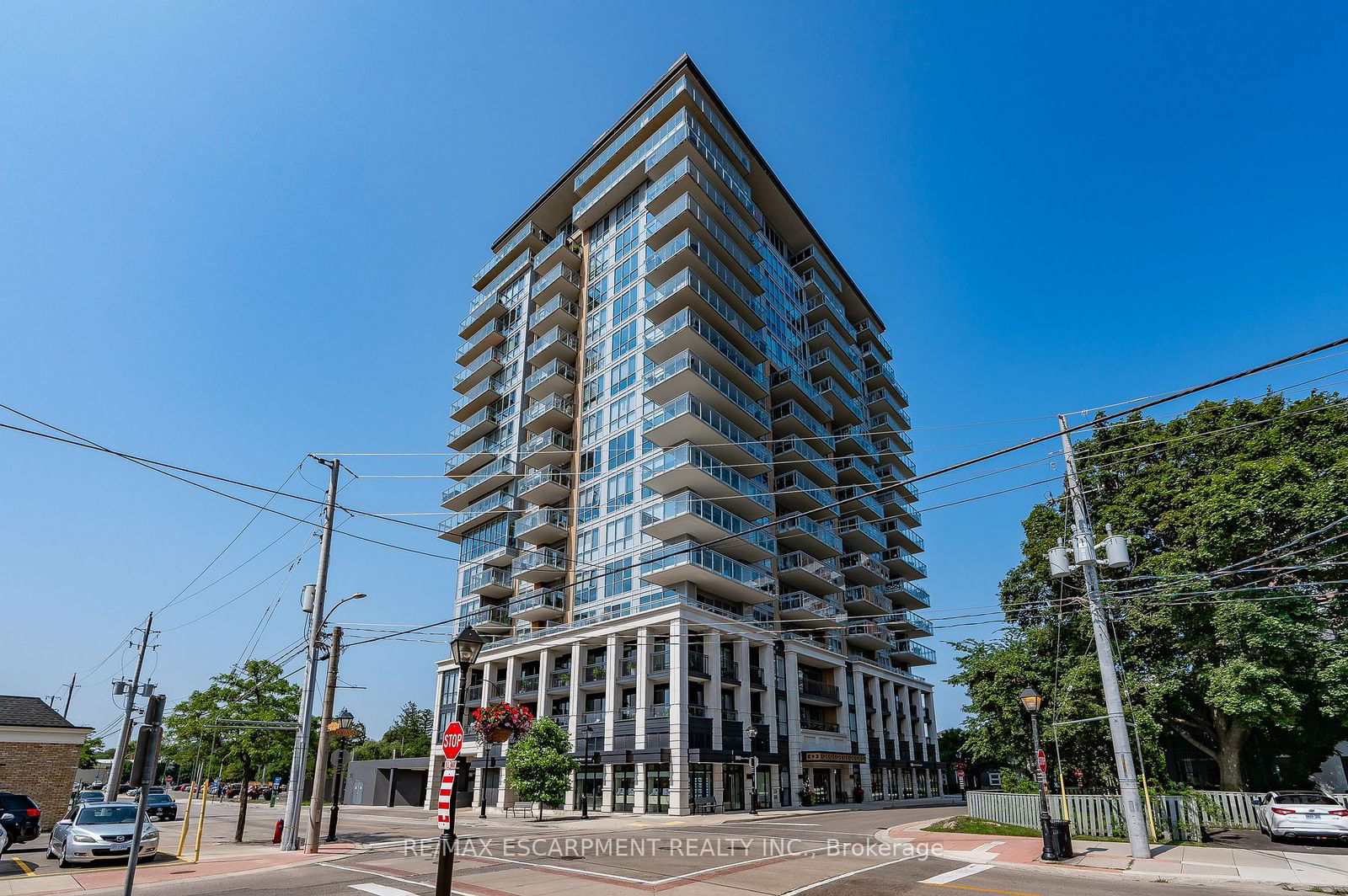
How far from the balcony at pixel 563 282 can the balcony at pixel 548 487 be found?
576 inches

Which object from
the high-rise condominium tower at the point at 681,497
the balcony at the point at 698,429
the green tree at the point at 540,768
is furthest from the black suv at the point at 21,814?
the balcony at the point at 698,429

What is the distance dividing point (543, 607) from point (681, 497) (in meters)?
14.2

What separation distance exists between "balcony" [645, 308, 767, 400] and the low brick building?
1371 inches

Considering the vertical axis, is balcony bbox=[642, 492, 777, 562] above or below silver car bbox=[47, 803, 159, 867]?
above

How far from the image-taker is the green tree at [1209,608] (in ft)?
73.4

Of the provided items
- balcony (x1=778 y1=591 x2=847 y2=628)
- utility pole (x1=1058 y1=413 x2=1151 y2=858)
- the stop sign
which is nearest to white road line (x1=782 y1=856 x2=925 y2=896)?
utility pole (x1=1058 y1=413 x2=1151 y2=858)

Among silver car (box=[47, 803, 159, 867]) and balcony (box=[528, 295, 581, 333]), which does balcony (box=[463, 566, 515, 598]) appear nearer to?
balcony (box=[528, 295, 581, 333])

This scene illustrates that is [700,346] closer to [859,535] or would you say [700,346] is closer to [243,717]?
[859,535]

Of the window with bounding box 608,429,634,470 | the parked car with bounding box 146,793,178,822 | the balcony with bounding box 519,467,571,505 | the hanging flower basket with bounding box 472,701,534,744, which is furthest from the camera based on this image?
the balcony with bounding box 519,467,571,505

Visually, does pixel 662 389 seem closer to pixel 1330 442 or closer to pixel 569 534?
pixel 569 534

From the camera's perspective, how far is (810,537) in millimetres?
50688

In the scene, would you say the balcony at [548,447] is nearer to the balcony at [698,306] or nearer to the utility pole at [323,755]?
the balcony at [698,306]

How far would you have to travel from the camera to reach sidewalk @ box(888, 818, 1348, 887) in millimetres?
13578

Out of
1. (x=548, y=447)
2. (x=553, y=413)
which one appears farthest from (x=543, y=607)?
(x=553, y=413)
